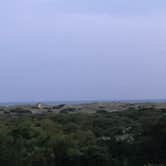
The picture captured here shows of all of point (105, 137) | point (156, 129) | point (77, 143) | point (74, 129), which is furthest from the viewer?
point (74, 129)

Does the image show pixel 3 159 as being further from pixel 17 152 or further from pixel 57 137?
pixel 57 137

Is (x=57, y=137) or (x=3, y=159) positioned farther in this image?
(x=57, y=137)

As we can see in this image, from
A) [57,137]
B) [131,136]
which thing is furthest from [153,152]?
[57,137]

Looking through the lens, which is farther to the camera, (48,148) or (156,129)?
(156,129)

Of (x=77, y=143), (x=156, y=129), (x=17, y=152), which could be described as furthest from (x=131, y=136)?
(x=17, y=152)

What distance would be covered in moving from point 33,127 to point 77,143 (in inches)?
127

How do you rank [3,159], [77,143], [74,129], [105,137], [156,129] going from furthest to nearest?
[74,129] < [105,137] < [156,129] < [77,143] < [3,159]

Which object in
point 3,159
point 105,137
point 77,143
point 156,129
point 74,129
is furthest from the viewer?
point 74,129

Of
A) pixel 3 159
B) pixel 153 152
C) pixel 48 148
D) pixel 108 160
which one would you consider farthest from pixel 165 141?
pixel 3 159

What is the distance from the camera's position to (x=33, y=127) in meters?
29.7

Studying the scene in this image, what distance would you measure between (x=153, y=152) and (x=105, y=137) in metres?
4.29

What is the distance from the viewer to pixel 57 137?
27766 millimetres

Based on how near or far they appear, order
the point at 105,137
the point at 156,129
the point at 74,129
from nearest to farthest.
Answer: the point at 156,129
the point at 105,137
the point at 74,129

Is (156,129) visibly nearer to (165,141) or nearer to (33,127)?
(165,141)
